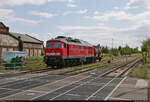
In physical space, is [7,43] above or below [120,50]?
above

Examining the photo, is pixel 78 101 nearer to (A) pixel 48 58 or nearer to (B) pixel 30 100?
(B) pixel 30 100

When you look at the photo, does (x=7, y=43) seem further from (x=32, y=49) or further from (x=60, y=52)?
(x=60, y=52)

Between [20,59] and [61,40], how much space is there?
653 cm

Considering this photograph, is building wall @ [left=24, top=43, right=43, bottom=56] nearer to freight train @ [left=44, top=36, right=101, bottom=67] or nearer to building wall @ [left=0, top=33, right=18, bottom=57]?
building wall @ [left=0, top=33, right=18, bottom=57]

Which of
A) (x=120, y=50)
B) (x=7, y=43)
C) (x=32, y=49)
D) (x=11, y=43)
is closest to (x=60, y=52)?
(x=7, y=43)

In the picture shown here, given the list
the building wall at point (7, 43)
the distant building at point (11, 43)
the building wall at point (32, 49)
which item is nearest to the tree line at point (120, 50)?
the building wall at point (32, 49)

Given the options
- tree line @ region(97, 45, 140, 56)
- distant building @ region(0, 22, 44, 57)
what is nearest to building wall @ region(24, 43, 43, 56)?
distant building @ region(0, 22, 44, 57)

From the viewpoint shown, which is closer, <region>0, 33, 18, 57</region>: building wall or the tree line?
<region>0, 33, 18, 57</region>: building wall

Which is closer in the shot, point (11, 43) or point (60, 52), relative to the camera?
point (60, 52)

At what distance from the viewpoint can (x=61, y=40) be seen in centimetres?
2575

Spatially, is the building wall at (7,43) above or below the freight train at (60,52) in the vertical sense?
above

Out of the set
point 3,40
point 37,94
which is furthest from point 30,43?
point 37,94

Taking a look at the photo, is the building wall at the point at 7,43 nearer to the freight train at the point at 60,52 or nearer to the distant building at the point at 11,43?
the distant building at the point at 11,43

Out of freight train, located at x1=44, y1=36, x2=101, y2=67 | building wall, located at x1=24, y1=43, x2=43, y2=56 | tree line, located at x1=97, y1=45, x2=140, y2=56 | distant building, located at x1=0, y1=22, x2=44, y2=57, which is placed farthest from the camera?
tree line, located at x1=97, y1=45, x2=140, y2=56
